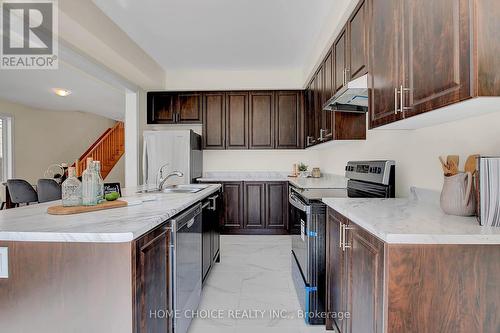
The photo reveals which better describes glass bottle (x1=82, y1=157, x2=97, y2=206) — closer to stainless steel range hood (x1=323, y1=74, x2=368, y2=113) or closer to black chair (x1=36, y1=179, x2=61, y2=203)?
stainless steel range hood (x1=323, y1=74, x2=368, y2=113)

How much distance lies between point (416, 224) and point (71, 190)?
1.67 metres

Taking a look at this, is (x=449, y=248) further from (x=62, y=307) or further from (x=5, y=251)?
(x=5, y=251)

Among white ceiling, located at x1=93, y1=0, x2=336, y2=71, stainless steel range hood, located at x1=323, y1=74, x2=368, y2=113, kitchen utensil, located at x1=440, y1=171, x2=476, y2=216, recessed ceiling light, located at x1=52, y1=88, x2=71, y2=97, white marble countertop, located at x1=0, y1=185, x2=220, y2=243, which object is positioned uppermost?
white ceiling, located at x1=93, y1=0, x2=336, y2=71

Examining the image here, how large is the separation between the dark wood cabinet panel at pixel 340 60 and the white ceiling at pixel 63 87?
135 inches

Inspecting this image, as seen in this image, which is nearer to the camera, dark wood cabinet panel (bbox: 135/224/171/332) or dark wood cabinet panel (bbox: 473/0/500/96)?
dark wood cabinet panel (bbox: 473/0/500/96)

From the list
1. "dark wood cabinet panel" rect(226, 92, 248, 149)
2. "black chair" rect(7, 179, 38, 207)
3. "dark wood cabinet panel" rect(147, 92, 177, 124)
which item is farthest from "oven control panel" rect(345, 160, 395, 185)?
"black chair" rect(7, 179, 38, 207)

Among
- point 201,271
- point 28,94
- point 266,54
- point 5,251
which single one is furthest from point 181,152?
point 28,94

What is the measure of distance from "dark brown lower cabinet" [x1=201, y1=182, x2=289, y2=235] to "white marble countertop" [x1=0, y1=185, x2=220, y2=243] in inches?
121

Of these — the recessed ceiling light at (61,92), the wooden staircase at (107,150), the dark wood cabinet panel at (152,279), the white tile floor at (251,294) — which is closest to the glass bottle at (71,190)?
the dark wood cabinet panel at (152,279)

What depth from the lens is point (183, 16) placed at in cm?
300

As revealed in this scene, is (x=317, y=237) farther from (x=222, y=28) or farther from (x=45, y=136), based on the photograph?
(x=45, y=136)

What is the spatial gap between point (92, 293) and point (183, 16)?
280 cm

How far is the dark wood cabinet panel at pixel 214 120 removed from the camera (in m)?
4.83

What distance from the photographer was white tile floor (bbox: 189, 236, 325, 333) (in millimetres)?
2076
